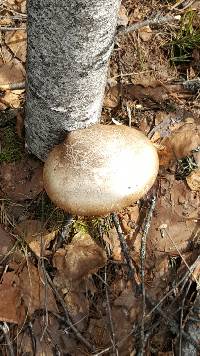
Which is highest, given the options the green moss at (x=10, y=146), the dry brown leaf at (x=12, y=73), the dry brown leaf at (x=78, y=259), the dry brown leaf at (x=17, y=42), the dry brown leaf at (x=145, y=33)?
the dry brown leaf at (x=145, y=33)

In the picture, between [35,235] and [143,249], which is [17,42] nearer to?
[35,235]

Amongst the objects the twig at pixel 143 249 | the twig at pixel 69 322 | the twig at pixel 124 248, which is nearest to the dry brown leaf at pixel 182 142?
the twig at pixel 143 249

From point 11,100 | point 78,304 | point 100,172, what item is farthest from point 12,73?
point 78,304

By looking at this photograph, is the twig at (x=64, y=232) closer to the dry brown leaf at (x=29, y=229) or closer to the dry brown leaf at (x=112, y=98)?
the dry brown leaf at (x=29, y=229)

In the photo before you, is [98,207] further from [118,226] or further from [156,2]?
[156,2]

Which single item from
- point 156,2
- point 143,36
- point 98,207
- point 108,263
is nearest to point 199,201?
point 108,263

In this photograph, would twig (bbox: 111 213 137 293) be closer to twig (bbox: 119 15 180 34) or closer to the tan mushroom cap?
the tan mushroom cap

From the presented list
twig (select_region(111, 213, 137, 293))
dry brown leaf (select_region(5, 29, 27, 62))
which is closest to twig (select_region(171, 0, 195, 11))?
dry brown leaf (select_region(5, 29, 27, 62))
